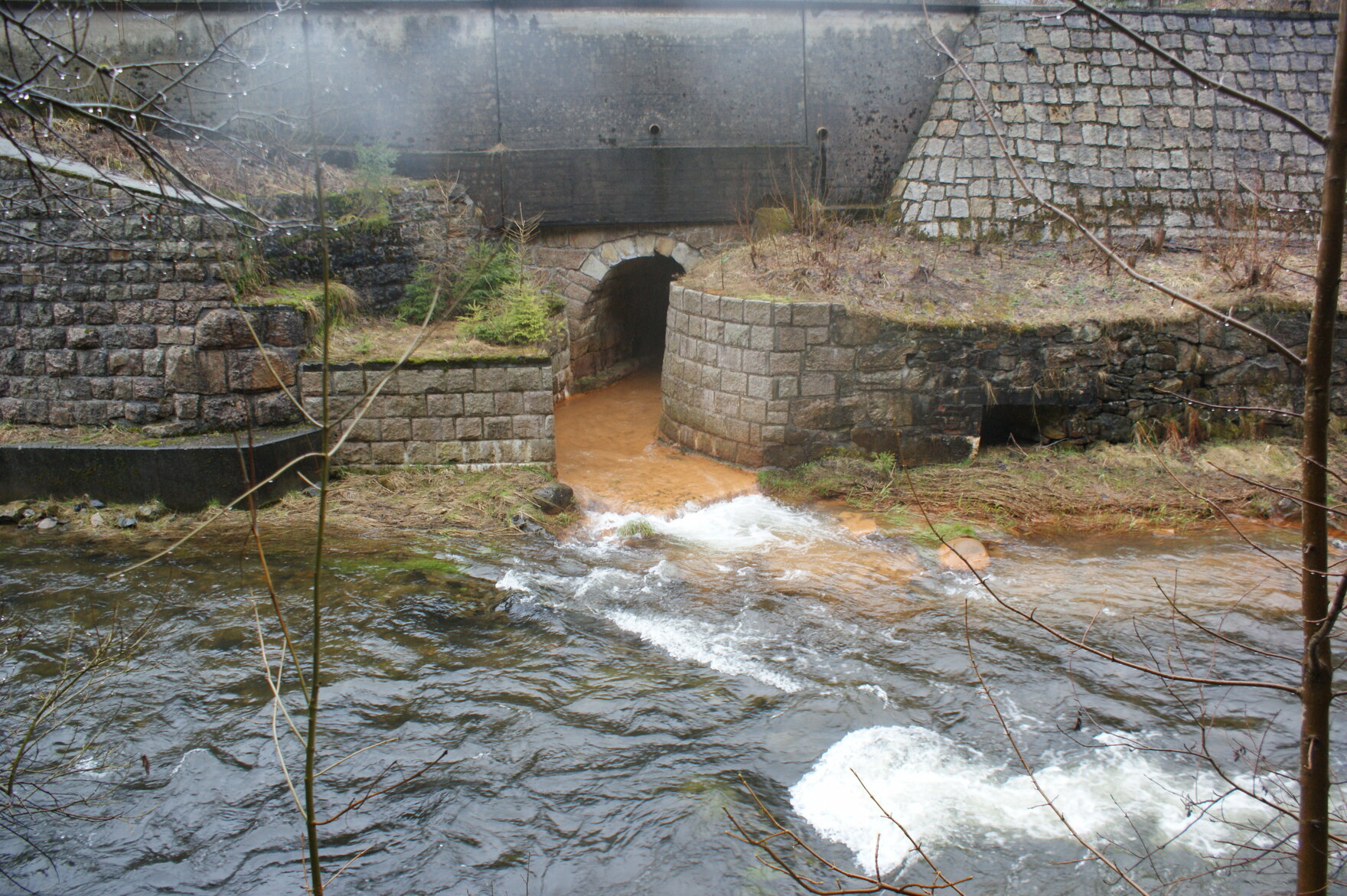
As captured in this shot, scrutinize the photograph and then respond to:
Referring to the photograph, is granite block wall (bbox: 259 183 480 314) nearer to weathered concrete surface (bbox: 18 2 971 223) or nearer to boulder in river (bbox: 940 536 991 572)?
weathered concrete surface (bbox: 18 2 971 223)

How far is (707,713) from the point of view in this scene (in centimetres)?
483

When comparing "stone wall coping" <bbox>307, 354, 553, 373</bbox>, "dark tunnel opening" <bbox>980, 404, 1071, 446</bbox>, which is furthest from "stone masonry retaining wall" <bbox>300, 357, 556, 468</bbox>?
"dark tunnel opening" <bbox>980, 404, 1071, 446</bbox>

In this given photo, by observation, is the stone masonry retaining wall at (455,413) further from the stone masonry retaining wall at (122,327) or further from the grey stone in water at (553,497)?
the stone masonry retaining wall at (122,327)

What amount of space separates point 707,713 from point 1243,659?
3312 millimetres

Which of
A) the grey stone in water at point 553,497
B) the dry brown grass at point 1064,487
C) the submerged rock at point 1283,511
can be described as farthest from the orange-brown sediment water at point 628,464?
the submerged rock at point 1283,511

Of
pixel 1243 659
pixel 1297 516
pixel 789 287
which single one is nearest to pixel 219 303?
pixel 789 287

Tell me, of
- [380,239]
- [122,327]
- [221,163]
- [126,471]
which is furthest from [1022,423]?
[221,163]

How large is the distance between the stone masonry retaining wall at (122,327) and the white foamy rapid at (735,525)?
340 centimetres

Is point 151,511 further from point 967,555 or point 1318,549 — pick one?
point 1318,549

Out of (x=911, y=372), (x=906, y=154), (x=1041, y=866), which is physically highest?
(x=906, y=154)

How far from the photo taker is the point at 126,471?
279 inches

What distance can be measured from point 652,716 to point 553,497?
3.25 m

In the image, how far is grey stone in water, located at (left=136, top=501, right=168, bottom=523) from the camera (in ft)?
22.9

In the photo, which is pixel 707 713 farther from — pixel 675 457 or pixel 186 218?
pixel 186 218
